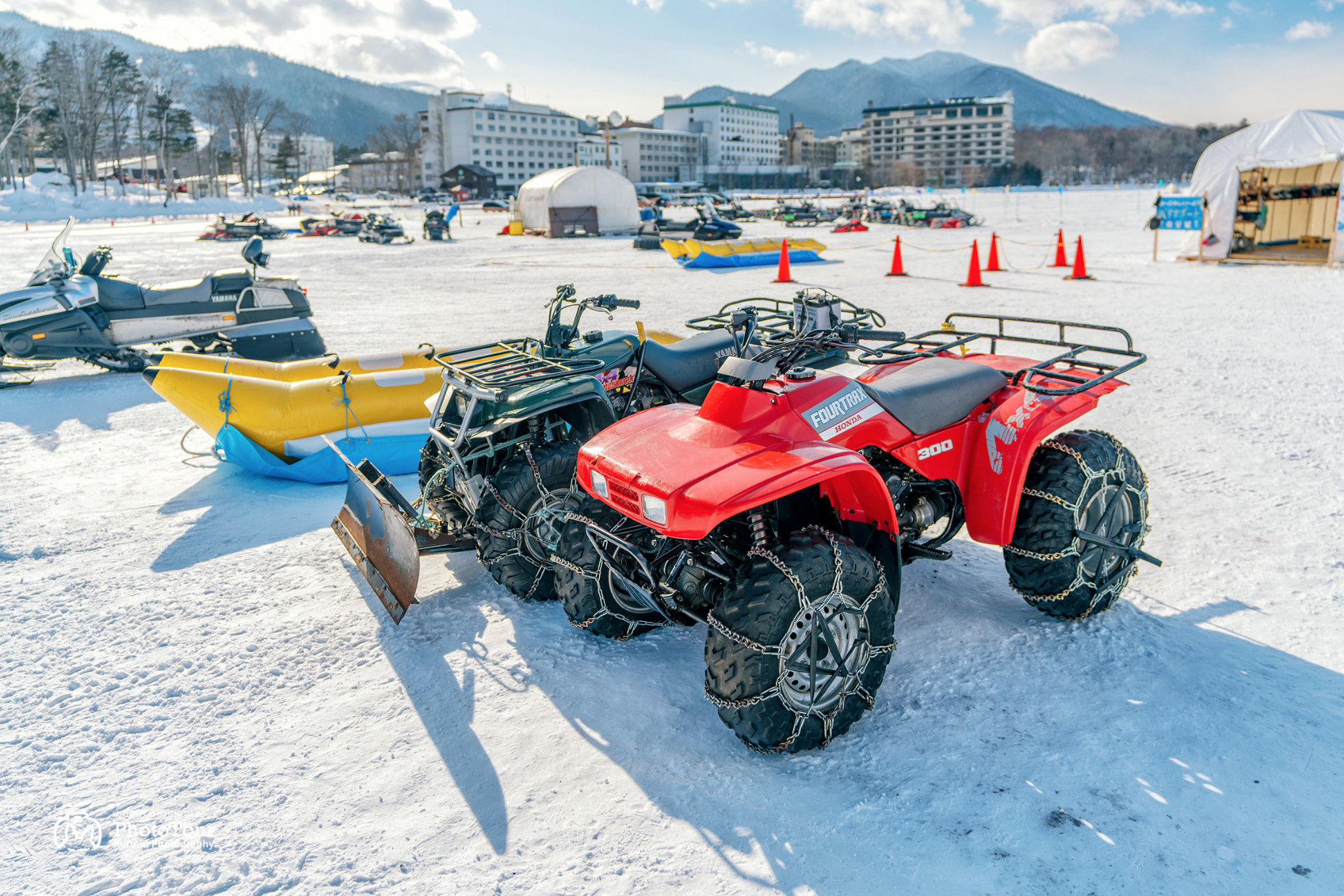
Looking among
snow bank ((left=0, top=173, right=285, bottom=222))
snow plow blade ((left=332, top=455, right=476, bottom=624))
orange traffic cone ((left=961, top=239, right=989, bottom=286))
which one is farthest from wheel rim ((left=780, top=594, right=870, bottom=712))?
snow bank ((left=0, top=173, right=285, bottom=222))

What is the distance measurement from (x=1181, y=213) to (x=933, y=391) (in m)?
19.0

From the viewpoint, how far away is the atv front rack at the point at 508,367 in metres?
4.32

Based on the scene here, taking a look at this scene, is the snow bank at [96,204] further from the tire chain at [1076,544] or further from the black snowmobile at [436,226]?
the tire chain at [1076,544]

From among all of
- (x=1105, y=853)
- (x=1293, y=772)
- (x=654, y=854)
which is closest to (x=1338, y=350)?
(x=1293, y=772)

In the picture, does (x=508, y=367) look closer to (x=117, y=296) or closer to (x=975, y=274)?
(x=117, y=296)

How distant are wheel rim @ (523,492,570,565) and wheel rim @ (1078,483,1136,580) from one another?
2.40 metres

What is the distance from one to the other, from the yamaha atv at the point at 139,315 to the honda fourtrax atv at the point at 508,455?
19.9 ft

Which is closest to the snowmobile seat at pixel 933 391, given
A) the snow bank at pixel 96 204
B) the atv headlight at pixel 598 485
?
the atv headlight at pixel 598 485

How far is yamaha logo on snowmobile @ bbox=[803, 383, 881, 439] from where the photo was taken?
3203 millimetres

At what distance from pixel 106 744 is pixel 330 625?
42.1 inches

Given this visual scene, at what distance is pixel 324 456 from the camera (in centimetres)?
615

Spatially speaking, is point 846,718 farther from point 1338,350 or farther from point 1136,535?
point 1338,350

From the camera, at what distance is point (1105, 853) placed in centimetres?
250

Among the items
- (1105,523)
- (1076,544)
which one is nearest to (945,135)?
(1105,523)
